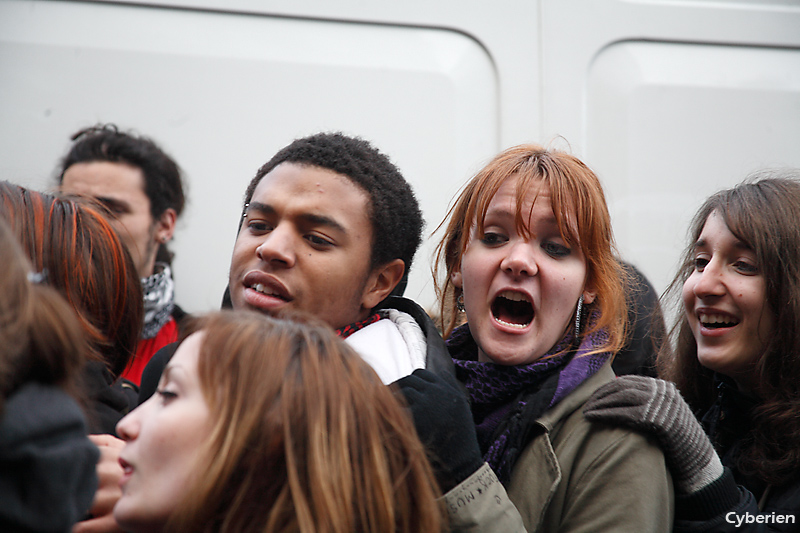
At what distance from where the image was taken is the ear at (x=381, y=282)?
1777 mm

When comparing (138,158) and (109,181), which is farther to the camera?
(109,181)

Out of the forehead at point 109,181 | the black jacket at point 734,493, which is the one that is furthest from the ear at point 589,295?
the forehead at point 109,181

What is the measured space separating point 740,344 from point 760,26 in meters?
1.30

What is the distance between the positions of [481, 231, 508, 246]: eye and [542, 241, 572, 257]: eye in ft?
0.33

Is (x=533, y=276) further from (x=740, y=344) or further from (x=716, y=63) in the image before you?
(x=716, y=63)

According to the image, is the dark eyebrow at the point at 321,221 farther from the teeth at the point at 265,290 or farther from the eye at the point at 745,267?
the eye at the point at 745,267

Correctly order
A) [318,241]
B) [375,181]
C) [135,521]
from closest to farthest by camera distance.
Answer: [135,521], [318,241], [375,181]

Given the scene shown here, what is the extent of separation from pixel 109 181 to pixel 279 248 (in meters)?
1.27

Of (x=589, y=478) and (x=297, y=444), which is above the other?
(x=297, y=444)

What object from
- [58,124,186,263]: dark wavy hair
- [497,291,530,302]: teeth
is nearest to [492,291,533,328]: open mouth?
[497,291,530,302]: teeth

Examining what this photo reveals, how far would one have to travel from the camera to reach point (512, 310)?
180 centimetres

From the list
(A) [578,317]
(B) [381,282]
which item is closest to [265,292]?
(B) [381,282]

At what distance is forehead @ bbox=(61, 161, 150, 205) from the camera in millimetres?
2387

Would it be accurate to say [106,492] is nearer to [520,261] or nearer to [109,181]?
[520,261]
